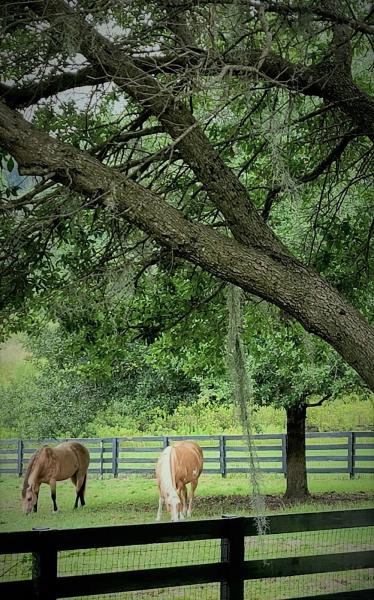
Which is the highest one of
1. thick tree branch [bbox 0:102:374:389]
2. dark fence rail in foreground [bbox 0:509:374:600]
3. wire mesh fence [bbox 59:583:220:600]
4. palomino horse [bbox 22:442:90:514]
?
thick tree branch [bbox 0:102:374:389]

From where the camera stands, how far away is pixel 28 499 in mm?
3873

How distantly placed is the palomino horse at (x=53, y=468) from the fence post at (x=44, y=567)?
2.65 feet

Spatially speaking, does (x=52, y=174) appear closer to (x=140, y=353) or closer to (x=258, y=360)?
(x=140, y=353)

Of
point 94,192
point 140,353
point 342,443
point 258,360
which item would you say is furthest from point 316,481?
point 94,192

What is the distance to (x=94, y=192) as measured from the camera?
2449mm

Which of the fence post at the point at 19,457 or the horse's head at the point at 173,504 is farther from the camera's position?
the horse's head at the point at 173,504

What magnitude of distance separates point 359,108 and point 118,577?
178 cm

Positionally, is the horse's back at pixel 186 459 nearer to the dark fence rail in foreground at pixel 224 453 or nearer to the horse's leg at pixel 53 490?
the dark fence rail in foreground at pixel 224 453

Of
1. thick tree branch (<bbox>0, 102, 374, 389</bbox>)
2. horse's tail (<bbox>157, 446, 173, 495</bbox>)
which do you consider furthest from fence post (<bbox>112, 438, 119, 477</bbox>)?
thick tree branch (<bbox>0, 102, 374, 389</bbox>)

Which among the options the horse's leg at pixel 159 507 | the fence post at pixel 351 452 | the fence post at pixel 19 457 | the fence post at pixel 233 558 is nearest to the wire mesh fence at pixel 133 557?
the horse's leg at pixel 159 507

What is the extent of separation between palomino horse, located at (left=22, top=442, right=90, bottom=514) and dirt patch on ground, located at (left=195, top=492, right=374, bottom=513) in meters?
0.84

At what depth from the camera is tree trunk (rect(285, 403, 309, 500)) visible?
4824 mm

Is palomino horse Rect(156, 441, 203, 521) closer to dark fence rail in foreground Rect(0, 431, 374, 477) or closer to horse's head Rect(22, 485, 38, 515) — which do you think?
dark fence rail in foreground Rect(0, 431, 374, 477)

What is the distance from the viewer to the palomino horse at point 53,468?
12.7ft
